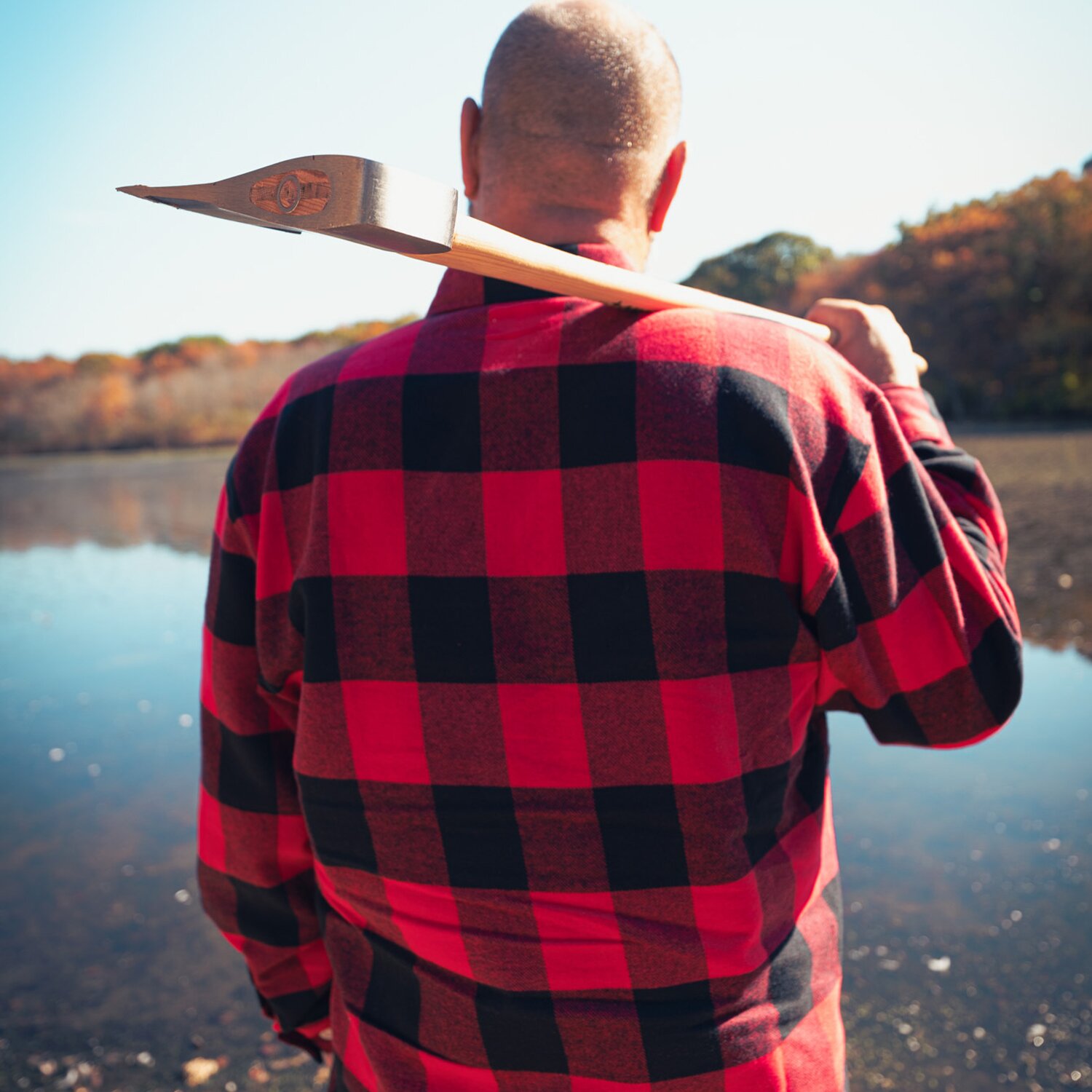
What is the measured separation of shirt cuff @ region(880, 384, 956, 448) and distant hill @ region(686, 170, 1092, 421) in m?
21.4

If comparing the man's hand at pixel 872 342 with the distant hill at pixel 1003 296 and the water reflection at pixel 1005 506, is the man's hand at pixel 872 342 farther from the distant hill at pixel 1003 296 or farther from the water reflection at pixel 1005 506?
the distant hill at pixel 1003 296

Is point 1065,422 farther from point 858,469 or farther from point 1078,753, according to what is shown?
point 858,469

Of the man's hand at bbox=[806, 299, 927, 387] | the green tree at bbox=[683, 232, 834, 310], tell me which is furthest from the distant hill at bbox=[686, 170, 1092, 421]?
the man's hand at bbox=[806, 299, 927, 387]

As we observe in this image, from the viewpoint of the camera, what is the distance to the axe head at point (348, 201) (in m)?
0.75

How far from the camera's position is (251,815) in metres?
1.31

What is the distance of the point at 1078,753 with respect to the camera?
3.77 metres

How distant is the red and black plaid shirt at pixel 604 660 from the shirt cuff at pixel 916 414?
0.14 metres

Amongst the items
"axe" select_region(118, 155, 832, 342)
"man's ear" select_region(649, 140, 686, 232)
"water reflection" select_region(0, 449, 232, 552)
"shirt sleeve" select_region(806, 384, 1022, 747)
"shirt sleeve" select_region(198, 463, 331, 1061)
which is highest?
"man's ear" select_region(649, 140, 686, 232)

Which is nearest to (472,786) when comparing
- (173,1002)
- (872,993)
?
(872,993)

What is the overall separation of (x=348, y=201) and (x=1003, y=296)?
26.9m

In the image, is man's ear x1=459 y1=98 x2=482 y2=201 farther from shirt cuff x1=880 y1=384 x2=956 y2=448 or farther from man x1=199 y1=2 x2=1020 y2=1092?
shirt cuff x1=880 y1=384 x2=956 y2=448

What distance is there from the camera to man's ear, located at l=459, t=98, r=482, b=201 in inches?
47.4

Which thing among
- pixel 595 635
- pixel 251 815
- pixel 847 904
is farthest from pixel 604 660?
pixel 847 904

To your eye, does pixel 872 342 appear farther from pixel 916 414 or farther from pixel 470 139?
pixel 470 139
